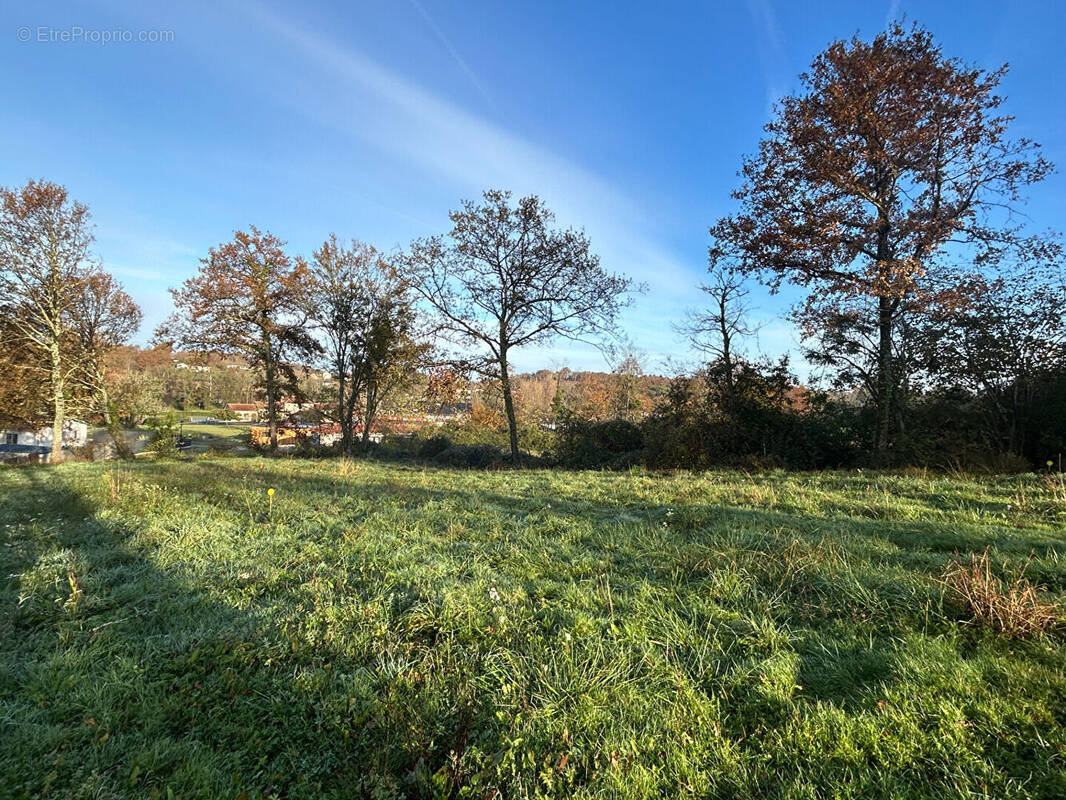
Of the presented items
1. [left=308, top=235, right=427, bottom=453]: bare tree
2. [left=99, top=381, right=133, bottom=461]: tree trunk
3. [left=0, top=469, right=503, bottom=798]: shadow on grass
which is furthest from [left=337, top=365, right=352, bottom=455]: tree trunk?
[left=0, top=469, right=503, bottom=798]: shadow on grass

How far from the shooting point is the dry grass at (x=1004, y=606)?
240 cm

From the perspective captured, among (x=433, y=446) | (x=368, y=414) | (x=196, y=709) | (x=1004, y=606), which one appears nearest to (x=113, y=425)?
(x=368, y=414)

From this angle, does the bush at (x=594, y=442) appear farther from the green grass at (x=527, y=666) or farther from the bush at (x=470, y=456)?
the green grass at (x=527, y=666)

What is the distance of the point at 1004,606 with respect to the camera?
97.7 inches

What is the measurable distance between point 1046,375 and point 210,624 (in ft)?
53.9

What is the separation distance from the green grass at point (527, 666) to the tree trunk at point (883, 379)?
7.13 m

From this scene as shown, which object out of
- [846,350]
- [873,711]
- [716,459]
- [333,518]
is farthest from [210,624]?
[846,350]

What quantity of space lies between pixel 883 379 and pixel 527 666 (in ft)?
42.2

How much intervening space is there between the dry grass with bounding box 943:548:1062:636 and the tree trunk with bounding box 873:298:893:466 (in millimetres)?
10004

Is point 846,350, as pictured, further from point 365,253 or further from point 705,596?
point 365,253

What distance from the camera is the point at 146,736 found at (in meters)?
1.90

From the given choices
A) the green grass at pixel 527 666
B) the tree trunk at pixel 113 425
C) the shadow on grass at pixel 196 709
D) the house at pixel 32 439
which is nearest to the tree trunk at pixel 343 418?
the tree trunk at pixel 113 425

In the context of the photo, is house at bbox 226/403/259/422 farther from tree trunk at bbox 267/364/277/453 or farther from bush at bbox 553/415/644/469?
bush at bbox 553/415/644/469

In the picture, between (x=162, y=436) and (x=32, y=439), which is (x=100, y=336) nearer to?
(x=162, y=436)
